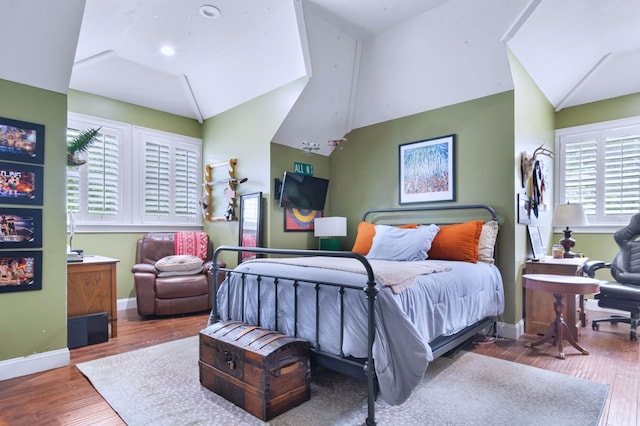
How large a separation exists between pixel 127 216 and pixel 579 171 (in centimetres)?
583

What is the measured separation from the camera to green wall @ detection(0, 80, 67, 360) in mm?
2521

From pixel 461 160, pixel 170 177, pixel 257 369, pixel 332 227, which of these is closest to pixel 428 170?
pixel 461 160

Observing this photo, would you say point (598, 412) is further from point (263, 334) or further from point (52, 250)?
point (52, 250)

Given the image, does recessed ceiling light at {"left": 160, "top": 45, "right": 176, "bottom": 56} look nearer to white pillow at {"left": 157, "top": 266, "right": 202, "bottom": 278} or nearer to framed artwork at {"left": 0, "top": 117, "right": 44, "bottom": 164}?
framed artwork at {"left": 0, "top": 117, "right": 44, "bottom": 164}

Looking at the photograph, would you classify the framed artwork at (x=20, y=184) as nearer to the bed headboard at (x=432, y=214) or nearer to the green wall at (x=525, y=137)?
the bed headboard at (x=432, y=214)

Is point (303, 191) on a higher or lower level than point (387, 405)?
higher

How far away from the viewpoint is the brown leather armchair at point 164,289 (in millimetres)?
4004

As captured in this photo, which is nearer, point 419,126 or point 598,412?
point 598,412

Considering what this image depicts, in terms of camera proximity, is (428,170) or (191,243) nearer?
(428,170)

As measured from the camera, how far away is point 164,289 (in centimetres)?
405

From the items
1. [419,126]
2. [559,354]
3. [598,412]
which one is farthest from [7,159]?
[559,354]

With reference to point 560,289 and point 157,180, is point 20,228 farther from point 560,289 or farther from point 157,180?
point 560,289

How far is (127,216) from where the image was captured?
459cm

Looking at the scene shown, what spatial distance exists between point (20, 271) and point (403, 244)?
3.12 m
